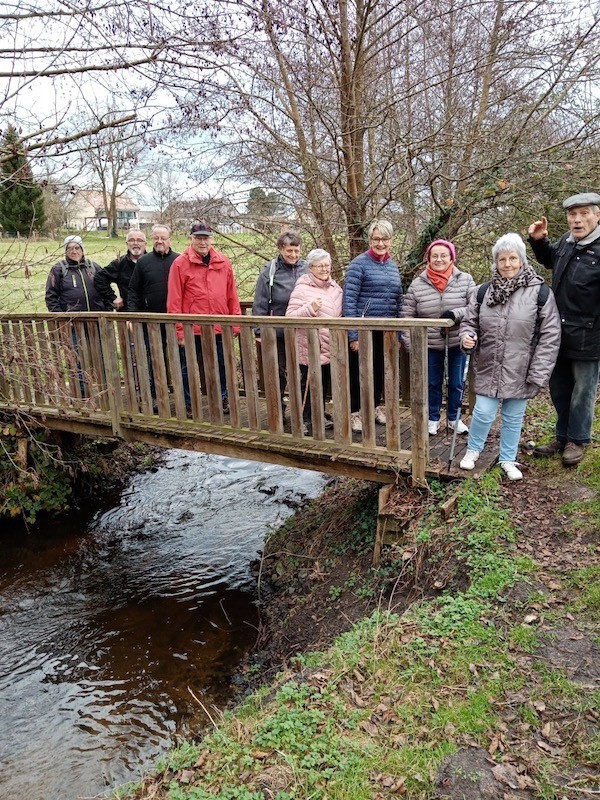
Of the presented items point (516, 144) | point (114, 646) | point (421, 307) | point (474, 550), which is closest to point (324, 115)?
point (516, 144)

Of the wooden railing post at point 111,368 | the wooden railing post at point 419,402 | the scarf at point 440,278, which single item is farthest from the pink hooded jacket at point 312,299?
the wooden railing post at point 111,368

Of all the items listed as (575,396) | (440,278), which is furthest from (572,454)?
(440,278)

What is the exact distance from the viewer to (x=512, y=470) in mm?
4938

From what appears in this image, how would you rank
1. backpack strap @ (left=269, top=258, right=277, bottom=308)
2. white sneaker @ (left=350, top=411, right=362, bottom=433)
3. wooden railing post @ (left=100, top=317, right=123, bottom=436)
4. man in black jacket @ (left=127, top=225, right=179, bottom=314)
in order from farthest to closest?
man in black jacket @ (left=127, top=225, right=179, bottom=314) < wooden railing post @ (left=100, top=317, right=123, bottom=436) < backpack strap @ (left=269, top=258, right=277, bottom=308) < white sneaker @ (left=350, top=411, right=362, bottom=433)

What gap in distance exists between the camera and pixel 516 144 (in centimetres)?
761

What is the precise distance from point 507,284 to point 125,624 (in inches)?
179

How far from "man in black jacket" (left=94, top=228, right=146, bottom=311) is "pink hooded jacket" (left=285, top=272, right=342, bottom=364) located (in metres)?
2.46

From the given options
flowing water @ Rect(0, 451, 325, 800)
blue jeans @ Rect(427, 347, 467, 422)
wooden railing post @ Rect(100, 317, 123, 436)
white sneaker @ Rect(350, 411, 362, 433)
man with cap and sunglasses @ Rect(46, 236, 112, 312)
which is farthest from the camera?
man with cap and sunglasses @ Rect(46, 236, 112, 312)

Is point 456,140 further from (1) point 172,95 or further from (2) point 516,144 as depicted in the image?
(1) point 172,95

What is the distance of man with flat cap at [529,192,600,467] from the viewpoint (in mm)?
4547

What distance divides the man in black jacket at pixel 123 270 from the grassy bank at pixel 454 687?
4618 millimetres

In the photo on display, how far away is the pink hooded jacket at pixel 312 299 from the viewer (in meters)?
5.39

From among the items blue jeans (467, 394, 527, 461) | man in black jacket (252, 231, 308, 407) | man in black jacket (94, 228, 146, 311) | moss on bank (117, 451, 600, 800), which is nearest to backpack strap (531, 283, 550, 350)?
blue jeans (467, 394, 527, 461)

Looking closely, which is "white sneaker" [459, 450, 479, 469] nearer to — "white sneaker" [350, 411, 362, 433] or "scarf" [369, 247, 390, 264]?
"white sneaker" [350, 411, 362, 433]
